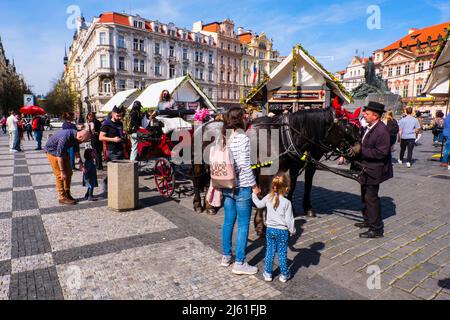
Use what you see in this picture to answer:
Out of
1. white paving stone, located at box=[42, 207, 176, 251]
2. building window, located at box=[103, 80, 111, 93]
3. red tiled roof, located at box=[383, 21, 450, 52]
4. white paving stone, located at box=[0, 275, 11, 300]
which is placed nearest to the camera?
white paving stone, located at box=[0, 275, 11, 300]

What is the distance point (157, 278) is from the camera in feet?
10.8

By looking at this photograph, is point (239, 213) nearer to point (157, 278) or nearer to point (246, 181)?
point (246, 181)

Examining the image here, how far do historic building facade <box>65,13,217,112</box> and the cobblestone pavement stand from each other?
4607 centimetres

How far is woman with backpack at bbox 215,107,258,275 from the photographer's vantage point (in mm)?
3334

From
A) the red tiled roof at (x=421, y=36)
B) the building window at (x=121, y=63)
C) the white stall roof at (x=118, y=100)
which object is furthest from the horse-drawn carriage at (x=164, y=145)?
the red tiled roof at (x=421, y=36)

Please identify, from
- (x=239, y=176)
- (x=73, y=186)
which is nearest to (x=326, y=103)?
(x=239, y=176)

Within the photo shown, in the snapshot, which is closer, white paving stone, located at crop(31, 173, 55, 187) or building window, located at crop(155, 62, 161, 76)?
white paving stone, located at crop(31, 173, 55, 187)

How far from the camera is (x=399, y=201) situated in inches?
258

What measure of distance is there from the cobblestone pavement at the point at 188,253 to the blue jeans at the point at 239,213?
1.11ft

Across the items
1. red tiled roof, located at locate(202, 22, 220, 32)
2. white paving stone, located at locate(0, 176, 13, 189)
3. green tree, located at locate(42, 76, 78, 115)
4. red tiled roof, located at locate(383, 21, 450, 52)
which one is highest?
red tiled roof, located at locate(202, 22, 220, 32)

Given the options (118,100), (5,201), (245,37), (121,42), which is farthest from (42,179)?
(245,37)

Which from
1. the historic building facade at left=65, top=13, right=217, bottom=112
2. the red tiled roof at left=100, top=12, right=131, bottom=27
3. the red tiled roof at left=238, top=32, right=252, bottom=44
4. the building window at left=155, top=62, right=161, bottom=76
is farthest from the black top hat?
the red tiled roof at left=238, top=32, right=252, bottom=44

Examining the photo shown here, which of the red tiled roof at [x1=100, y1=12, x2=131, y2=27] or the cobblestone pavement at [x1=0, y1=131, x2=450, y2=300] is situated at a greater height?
the red tiled roof at [x1=100, y1=12, x2=131, y2=27]

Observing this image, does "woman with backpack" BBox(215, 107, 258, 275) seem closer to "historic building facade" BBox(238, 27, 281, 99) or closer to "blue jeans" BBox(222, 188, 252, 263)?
"blue jeans" BBox(222, 188, 252, 263)
